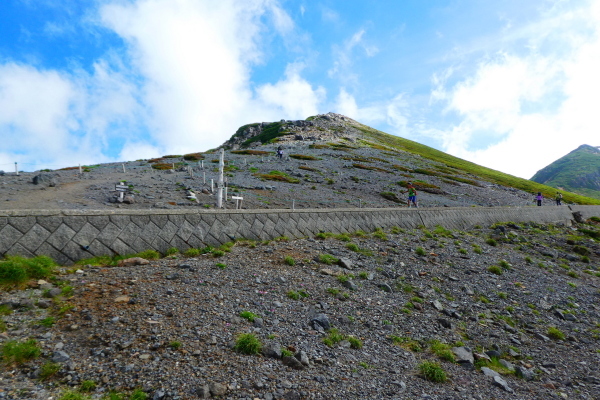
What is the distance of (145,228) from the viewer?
39.1ft

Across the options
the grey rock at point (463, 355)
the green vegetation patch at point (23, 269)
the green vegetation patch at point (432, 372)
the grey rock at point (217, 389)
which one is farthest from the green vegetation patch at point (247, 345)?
the green vegetation patch at point (23, 269)

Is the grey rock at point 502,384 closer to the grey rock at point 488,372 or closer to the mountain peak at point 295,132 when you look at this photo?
the grey rock at point 488,372

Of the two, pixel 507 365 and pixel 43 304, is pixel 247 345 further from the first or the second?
pixel 507 365

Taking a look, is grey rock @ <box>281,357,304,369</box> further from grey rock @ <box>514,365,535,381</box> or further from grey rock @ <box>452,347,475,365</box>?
grey rock @ <box>514,365,535,381</box>

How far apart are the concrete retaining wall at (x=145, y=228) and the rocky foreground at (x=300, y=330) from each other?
99 cm

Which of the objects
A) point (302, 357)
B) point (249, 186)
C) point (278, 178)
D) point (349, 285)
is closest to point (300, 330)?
point (302, 357)

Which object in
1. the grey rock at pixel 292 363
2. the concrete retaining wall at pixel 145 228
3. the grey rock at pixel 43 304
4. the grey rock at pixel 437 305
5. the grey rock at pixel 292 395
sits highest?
the concrete retaining wall at pixel 145 228

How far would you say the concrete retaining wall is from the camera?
9.42 metres

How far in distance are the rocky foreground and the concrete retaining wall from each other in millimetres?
992

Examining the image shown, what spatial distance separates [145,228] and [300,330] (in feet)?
25.1

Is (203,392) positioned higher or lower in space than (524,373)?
higher

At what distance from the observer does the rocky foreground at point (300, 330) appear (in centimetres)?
580

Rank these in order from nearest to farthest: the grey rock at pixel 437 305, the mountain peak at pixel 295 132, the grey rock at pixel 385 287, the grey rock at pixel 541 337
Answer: the grey rock at pixel 541 337, the grey rock at pixel 437 305, the grey rock at pixel 385 287, the mountain peak at pixel 295 132

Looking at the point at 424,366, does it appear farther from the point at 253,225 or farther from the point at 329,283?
the point at 253,225
